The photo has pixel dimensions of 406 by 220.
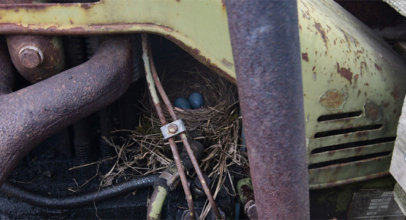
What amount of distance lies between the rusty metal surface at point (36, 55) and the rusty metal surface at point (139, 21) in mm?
35

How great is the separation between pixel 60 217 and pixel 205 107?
2.95 feet

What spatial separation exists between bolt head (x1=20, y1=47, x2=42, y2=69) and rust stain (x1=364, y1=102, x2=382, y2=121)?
1.14 meters

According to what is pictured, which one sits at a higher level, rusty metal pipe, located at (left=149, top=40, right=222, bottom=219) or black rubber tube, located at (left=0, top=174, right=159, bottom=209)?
rusty metal pipe, located at (left=149, top=40, right=222, bottom=219)

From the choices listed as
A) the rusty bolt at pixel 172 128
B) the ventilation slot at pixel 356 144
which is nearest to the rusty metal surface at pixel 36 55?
the rusty bolt at pixel 172 128

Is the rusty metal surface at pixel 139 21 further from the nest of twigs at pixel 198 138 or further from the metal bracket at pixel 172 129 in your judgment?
the nest of twigs at pixel 198 138

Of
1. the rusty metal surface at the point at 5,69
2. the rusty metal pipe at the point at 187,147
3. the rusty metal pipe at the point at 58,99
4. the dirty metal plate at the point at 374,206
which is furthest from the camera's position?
the dirty metal plate at the point at 374,206

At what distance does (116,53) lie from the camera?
1098mm

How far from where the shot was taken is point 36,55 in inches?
40.0

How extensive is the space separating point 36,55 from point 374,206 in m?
1.55

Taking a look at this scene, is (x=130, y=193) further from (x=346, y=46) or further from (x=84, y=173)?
(x=346, y=46)

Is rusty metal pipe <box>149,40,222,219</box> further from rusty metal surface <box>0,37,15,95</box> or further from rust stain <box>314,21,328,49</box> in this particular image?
rust stain <box>314,21,328,49</box>

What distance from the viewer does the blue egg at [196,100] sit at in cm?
187

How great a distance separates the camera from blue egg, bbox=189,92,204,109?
6.12ft

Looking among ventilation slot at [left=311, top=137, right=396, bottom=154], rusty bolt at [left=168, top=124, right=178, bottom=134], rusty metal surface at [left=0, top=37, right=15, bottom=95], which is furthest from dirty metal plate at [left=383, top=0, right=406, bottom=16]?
rusty metal surface at [left=0, top=37, right=15, bottom=95]
